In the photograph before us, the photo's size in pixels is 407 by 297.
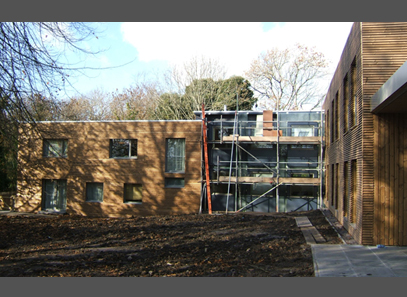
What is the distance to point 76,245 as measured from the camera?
10.7m

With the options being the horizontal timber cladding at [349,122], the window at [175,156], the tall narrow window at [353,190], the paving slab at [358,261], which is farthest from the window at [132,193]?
the paving slab at [358,261]

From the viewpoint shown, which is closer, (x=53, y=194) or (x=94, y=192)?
(x=94, y=192)

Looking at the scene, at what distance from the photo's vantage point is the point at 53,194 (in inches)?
851

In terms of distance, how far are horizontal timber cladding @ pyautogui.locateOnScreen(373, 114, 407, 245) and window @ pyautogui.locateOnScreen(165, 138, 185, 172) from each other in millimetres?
11997

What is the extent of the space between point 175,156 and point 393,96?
13550 millimetres

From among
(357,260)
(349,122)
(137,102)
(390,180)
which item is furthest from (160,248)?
A: (137,102)

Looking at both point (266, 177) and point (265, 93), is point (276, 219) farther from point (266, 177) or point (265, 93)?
point (265, 93)

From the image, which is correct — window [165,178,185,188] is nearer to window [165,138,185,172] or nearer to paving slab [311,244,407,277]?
window [165,138,185,172]

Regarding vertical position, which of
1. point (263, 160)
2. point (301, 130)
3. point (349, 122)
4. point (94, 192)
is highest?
point (301, 130)

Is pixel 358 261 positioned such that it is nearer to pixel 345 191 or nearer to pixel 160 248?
pixel 160 248

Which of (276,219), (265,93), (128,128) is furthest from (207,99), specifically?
(276,219)

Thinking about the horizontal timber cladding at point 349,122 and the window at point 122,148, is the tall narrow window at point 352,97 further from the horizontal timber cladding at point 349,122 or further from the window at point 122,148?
the window at point 122,148

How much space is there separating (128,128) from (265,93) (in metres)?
15.0

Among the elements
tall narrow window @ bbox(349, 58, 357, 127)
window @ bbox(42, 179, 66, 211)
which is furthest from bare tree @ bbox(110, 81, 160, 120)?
tall narrow window @ bbox(349, 58, 357, 127)
